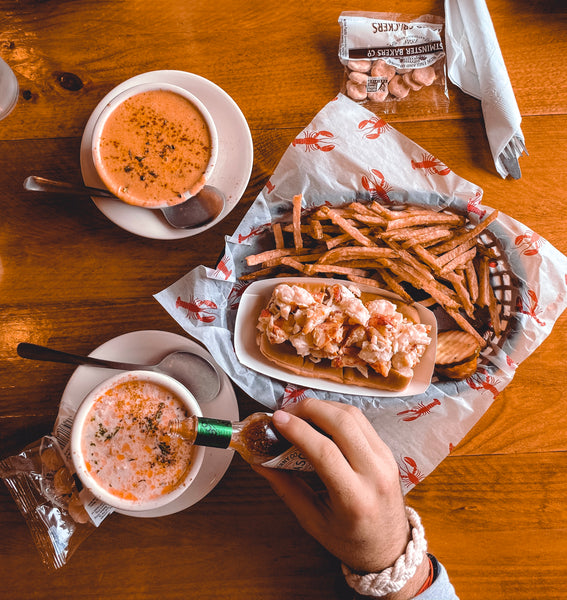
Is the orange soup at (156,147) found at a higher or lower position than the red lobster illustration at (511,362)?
higher

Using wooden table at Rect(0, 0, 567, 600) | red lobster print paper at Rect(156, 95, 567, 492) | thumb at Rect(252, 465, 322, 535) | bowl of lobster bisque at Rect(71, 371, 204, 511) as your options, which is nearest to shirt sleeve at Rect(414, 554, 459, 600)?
wooden table at Rect(0, 0, 567, 600)

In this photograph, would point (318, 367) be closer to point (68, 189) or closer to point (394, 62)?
point (68, 189)

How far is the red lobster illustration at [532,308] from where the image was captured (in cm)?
170

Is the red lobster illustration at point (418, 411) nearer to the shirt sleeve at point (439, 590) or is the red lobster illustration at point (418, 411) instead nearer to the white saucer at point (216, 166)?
the shirt sleeve at point (439, 590)

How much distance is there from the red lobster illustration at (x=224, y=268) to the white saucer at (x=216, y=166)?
0.12 meters

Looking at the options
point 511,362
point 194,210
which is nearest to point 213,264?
point 194,210

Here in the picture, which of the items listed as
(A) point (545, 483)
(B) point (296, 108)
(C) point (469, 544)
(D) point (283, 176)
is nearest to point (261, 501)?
(C) point (469, 544)

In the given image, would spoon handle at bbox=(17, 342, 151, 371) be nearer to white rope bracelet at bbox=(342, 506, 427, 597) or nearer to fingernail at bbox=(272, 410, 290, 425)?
fingernail at bbox=(272, 410, 290, 425)

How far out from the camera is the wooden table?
178cm

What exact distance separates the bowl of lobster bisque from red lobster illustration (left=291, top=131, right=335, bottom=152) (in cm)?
89

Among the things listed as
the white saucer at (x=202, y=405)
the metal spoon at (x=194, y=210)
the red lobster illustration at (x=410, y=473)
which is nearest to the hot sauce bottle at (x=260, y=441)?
the white saucer at (x=202, y=405)

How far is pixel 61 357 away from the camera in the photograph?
1583mm

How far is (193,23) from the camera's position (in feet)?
5.99

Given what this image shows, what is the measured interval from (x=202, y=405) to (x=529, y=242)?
1215mm
